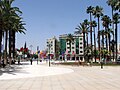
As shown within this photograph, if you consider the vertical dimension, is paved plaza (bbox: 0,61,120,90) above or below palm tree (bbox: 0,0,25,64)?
below

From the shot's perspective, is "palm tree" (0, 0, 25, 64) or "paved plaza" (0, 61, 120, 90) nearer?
"paved plaza" (0, 61, 120, 90)

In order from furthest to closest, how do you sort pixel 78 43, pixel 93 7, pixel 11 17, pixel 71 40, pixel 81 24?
pixel 78 43 → pixel 71 40 → pixel 81 24 → pixel 93 7 → pixel 11 17

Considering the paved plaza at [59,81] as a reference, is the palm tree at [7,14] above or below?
above

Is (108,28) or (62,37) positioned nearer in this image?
(108,28)

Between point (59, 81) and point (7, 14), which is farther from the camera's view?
point (7, 14)

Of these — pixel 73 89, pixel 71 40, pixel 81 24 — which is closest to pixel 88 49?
pixel 81 24

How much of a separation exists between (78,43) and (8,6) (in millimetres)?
135860

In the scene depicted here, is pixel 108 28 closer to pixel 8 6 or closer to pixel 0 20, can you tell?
pixel 8 6

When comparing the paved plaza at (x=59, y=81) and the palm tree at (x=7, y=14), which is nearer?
the paved plaza at (x=59, y=81)

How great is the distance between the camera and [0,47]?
48562 mm

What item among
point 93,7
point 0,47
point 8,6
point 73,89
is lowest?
point 73,89

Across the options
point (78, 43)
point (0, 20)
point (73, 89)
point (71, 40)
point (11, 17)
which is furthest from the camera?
point (78, 43)

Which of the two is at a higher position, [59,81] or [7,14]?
[7,14]

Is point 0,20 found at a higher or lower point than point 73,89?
higher
